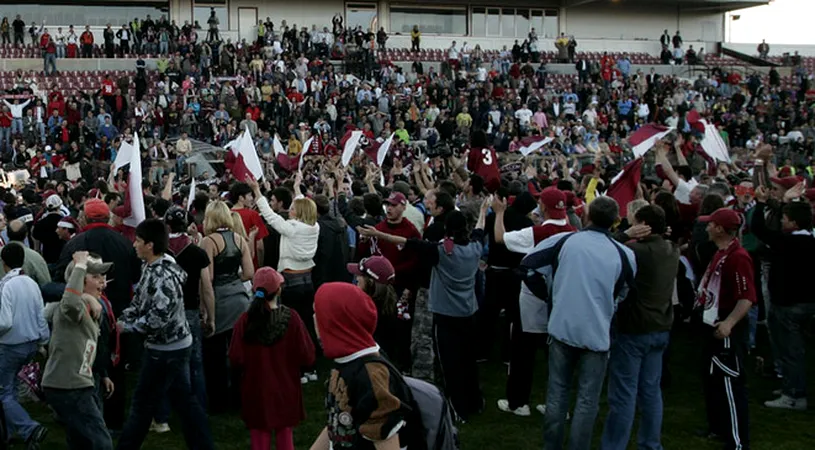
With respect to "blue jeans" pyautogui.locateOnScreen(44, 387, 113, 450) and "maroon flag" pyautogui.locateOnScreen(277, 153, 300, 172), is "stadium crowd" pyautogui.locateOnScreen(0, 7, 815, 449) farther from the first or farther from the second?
"maroon flag" pyautogui.locateOnScreen(277, 153, 300, 172)

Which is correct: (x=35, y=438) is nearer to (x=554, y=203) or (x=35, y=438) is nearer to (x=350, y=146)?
(x=554, y=203)

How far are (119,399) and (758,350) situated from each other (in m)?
6.70

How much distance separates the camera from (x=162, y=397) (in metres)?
6.02

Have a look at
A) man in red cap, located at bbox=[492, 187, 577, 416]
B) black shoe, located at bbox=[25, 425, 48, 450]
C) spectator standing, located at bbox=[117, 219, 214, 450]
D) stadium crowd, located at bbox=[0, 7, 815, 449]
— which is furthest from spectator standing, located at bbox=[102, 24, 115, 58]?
spectator standing, located at bbox=[117, 219, 214, 450]

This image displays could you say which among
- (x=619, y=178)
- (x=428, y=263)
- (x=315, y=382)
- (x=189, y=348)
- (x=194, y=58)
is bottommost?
(x=315, y=382)

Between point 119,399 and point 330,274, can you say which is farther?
point 330,274

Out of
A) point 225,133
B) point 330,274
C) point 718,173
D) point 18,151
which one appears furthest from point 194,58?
point 330,274

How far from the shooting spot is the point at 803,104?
113 ft

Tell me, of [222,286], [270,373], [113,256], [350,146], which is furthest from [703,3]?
[270,373]

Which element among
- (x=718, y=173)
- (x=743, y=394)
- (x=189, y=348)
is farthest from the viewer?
(x=718, y=173)

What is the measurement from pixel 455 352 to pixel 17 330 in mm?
3319

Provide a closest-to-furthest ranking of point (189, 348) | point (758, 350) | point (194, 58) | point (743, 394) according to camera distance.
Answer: point (189, 348) < point (743, 394) < point (758, 350) < point (194, 58)

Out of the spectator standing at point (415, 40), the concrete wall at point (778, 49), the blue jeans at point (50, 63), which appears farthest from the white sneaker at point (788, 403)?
the concrete wall at point (778, 49)

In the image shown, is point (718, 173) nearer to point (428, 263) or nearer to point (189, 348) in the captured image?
point (428, 263)
